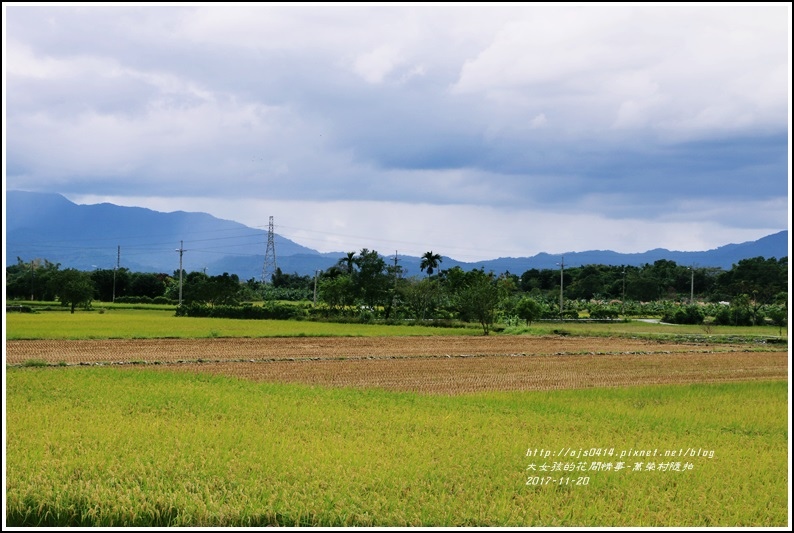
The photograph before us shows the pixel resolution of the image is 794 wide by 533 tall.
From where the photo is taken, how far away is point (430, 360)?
1085 inches

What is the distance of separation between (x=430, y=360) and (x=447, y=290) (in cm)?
3190

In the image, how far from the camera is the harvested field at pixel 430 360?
21438 mm

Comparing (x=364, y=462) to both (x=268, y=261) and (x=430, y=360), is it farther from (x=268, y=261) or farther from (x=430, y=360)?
(x=268, y=261)

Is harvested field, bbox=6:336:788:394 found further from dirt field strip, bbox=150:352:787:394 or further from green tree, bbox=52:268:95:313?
green tree, bbox=52:268:95:313

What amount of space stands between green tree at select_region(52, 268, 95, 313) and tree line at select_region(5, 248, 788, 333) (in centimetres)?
8

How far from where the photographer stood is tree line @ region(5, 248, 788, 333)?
5659 centimetres

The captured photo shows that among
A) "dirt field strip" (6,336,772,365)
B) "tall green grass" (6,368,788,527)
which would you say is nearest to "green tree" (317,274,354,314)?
"dirt field strip" (6,336,772,365)

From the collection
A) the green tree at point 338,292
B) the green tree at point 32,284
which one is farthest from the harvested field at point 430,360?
the green tree at point 32,284

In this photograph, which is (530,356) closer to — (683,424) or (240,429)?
(683,424)

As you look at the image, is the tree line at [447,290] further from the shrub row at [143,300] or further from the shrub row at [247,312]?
the shrub row at [247,312]

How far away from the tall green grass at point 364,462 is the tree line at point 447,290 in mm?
32550

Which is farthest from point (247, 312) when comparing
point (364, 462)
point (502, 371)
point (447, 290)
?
point (364, 462)

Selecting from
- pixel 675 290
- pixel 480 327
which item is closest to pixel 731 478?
pixel 480 327

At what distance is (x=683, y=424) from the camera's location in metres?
13.0
